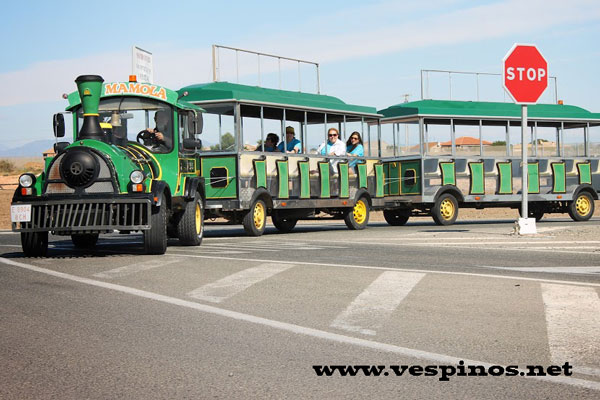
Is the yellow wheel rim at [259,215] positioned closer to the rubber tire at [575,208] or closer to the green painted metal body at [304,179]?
the green painted metal body at [304,179]

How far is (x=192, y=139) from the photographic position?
15797 millimetres

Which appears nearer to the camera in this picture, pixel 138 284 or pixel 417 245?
pixel 138 284

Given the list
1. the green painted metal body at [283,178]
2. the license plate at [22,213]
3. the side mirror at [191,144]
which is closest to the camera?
the license plate at [22,213]

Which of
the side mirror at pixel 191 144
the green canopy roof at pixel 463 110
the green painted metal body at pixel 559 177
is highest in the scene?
the green canopy roof at pixel 463 110

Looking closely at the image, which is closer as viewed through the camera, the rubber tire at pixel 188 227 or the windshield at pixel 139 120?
the windshield at pixel 139 120

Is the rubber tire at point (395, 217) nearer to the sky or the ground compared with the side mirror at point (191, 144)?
nearer to the ground

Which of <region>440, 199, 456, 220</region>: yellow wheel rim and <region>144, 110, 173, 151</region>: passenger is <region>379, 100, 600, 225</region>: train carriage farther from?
<region>144, 110, 173, 151</region>: passenger

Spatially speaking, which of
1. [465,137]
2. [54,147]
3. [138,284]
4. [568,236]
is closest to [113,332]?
[138,284]

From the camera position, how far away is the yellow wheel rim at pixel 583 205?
25850 millimetres

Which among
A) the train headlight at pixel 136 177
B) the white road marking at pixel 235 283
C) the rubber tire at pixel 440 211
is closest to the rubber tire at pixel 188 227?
the train headlight at pixel 136 177

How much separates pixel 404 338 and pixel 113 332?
7.27 feet

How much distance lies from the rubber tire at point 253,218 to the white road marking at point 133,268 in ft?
20.4

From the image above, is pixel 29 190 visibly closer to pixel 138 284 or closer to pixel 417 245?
pixel 138 284

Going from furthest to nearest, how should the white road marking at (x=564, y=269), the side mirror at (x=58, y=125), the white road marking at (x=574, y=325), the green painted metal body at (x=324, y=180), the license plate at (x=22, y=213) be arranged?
1. the green painted metal body at (x=324, y=180)
2. the side mirror at (x=58, y=125)
3. the license plate at (x=22, y=213)
4. the white road marking at (x=564, y=269)
5. the white road marking at (x=574, y=325)
